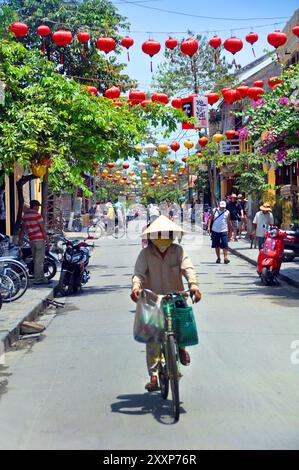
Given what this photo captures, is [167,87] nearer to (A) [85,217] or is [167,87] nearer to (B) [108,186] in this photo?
(A) [85,217]

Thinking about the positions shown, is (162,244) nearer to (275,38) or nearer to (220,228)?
(275,38)

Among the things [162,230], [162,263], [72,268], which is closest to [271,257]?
[72,268]

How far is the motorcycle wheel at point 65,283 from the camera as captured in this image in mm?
16656

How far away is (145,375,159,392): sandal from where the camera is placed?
24.3 feet

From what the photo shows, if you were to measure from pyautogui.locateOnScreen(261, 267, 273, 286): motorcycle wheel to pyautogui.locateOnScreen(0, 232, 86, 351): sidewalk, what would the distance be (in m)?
4.63

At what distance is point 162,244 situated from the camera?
762 centimetres

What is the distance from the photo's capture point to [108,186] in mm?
86188

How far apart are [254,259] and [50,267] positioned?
24.8 ft

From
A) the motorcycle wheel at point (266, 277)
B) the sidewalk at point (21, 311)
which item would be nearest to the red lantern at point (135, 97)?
the sidewalk at point (21, 311)

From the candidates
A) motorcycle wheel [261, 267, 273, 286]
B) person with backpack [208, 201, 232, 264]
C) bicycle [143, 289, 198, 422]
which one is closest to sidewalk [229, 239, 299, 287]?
motorcycle wheel [261, 267, 273, 286]

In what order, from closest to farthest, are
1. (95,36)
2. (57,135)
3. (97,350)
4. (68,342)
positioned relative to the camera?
(97,350) → (68,342) → (57,135) → (95,36)

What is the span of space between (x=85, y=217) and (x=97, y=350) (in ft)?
132

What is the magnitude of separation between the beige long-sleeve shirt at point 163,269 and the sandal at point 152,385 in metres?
0.82

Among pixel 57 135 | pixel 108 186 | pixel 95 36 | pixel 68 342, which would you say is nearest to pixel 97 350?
pixel 68 342
